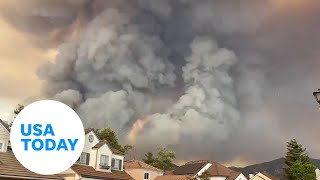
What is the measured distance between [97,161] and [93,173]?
10.3ft

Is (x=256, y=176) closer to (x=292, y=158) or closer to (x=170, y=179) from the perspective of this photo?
(x=292, y=158)

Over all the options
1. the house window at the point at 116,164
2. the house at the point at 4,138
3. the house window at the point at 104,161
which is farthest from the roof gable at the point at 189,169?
the house at the point at 4,138

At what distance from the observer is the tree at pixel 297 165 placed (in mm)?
75125

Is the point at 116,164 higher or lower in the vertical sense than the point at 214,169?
lower

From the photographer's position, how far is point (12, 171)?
3953 centimetres

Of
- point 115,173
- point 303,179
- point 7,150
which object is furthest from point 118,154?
point 303,179

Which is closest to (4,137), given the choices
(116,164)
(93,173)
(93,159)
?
(93,173)

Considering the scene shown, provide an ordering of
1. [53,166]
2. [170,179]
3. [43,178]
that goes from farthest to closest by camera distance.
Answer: [170,179], [43,178], [53,166]

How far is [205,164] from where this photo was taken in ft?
308

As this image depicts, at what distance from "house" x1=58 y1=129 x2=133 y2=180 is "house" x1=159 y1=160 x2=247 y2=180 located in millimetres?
29009

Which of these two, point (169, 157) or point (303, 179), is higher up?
point (169, 157)

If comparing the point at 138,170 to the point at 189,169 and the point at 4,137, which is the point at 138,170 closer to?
the point at 189,169

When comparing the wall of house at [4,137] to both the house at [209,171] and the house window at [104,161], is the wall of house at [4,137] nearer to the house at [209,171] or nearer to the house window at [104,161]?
the house window at [104,161]

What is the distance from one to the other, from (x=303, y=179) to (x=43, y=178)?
48591 millimetres
